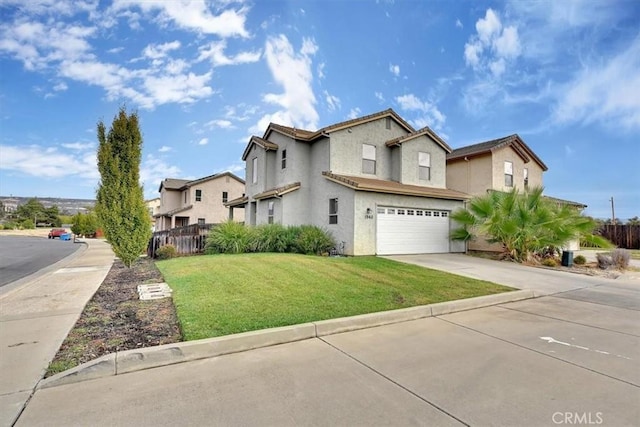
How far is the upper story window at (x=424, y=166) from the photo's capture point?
18.8 m

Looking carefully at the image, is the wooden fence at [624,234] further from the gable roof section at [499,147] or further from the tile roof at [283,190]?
the tile roof at [283,190]

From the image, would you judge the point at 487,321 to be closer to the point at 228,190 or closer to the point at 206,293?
the point at 206,293

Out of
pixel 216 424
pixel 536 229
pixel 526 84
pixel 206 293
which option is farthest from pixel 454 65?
pixel 216 424

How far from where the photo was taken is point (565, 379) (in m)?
3.65

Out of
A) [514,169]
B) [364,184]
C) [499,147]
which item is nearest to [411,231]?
[364,184]

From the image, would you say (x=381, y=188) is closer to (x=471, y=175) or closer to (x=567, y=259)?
(x=567, y=259)

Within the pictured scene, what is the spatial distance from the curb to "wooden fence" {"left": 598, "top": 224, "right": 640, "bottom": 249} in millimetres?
29322

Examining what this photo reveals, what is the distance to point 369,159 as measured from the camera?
59.4ft

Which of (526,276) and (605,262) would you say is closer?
(526,276)

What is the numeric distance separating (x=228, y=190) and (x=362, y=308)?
3198cm

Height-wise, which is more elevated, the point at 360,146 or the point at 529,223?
the point at 360,146

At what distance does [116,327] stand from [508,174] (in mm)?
22374

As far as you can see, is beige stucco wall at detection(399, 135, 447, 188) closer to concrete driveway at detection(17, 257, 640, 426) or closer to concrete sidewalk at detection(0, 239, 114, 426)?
concrete driveway at detection(17, 257, 640, 426)

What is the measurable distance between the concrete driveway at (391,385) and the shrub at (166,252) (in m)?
11.9
